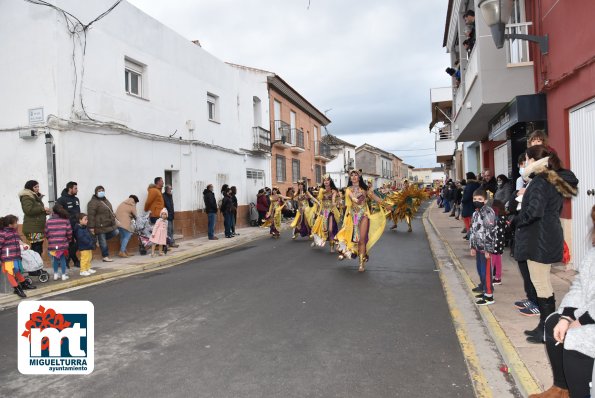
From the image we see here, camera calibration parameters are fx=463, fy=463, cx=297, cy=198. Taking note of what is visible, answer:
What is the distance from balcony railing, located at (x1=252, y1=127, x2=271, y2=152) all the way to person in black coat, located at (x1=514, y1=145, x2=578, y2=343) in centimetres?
1771

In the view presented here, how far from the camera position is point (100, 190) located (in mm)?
10469

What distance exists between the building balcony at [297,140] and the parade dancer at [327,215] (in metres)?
15.6

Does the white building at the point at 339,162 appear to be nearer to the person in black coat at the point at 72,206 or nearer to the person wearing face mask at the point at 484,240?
the person in black coat at the point at 72,206

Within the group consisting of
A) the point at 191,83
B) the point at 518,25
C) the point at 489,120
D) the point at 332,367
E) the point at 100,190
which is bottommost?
the point at 332,367

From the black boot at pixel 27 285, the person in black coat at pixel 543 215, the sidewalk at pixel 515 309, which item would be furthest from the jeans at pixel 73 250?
the person in black coat at pixel 543 215

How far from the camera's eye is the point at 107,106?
11.7 metres

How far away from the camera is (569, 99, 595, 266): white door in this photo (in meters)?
6.61

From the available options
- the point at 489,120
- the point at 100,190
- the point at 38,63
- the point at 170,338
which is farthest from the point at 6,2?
the point at 489,120

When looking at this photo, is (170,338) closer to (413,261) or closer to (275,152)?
(413,261)

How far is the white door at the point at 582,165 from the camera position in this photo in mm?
6613

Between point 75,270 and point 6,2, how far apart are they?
6.31 meters

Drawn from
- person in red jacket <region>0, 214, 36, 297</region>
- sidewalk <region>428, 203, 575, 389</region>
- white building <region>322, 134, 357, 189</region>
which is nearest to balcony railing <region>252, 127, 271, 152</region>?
sidewalk <region>428, 203, 575, 389</region>

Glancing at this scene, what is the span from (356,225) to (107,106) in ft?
23.7

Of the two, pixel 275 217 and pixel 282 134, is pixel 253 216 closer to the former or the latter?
pixel 275 217
